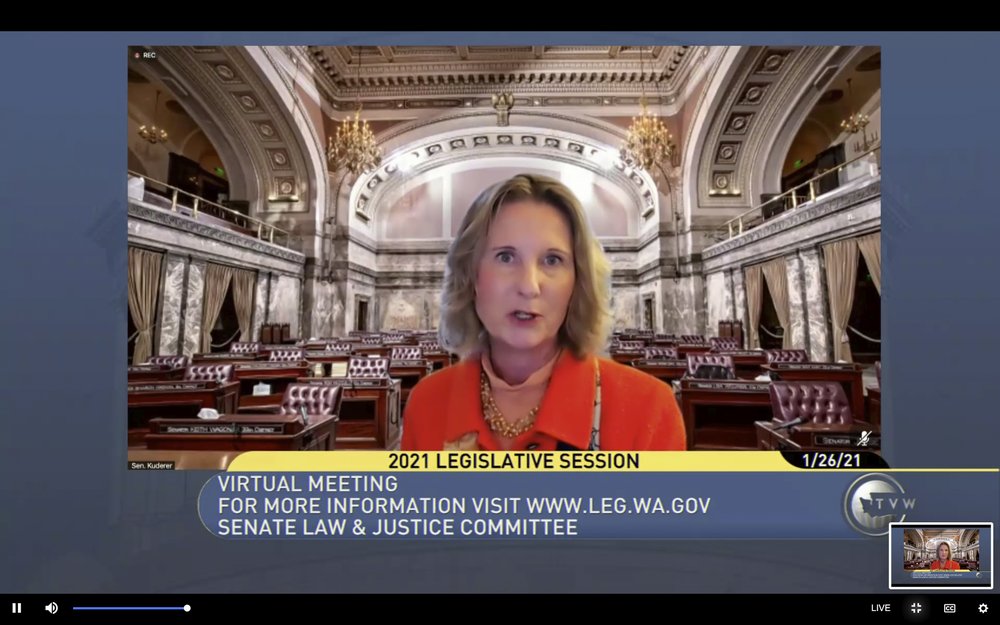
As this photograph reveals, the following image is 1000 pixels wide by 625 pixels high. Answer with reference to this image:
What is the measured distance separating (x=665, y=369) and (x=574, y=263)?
12.9ft

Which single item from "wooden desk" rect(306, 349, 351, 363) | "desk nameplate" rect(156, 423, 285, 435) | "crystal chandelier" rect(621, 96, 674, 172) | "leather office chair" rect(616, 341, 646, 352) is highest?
"crystal chandelier" rect(621, 96, 674, 172)

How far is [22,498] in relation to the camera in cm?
198

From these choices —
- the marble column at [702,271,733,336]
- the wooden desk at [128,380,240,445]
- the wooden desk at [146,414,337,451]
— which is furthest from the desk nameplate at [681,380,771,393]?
the marble column at [702,271,733,336]

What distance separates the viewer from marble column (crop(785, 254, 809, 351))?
270 inches

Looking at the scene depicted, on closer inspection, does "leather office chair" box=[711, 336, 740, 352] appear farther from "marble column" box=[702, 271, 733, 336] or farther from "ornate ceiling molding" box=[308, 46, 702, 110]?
"ornate ceiling molding" box=[308, 46, 702, 110]

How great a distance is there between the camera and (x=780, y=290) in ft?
24.5

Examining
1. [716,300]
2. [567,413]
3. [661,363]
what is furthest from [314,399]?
[716,300]

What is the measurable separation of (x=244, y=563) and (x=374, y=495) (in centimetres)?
68

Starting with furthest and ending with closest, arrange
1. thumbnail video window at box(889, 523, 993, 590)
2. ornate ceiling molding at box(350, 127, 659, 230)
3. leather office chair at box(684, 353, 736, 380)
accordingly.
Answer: leather office chair at box(684, 353, 736, 380)
ornate ceiling molding at box(350, 127, 659, 230)
thumbnail video window at box(889, 523, 993, 590)

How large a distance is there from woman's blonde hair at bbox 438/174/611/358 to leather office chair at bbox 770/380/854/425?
2.24 metres

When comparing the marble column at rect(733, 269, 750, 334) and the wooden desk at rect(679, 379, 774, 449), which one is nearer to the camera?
the wooden desk at rect(679, 379, 774, 449)

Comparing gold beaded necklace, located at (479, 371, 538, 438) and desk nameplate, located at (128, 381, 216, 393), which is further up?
gold beaded necklace, located at (479, 371, 538, 438)
